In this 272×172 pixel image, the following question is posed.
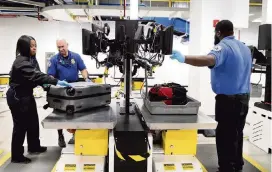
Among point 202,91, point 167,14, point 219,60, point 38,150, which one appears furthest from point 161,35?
point 167,14

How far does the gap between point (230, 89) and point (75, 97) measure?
1.45 m

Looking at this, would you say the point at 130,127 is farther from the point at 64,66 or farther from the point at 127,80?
the point at 64,66

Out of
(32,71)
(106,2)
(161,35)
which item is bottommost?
(32,71)

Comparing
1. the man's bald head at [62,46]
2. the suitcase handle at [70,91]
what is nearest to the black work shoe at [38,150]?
the man's bald head at [62,46]

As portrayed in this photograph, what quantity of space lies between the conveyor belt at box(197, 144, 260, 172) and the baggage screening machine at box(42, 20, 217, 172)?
1169 mm

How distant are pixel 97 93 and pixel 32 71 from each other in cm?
81

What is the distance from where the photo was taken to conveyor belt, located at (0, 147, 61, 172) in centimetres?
340

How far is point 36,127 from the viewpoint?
380 cm

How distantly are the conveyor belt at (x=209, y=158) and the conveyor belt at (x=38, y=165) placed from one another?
1.83m

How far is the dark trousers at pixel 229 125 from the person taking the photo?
2.88 metres

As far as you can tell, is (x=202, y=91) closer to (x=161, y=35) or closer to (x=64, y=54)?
(x=64, y=54)

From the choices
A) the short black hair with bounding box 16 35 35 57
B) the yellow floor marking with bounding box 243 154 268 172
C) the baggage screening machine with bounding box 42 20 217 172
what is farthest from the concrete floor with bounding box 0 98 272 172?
the baggage screening machine with bounding box 42 20 217 172

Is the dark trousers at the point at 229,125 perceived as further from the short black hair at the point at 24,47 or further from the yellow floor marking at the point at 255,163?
the short black hair at the point at 24,47

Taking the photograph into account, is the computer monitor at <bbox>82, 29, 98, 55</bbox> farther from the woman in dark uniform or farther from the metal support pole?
the woman in dark uniform
